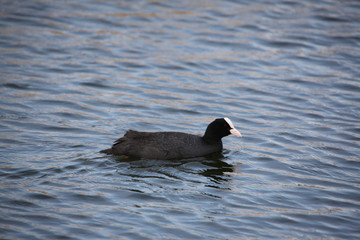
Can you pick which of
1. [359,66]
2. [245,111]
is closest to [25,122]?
[245,111]

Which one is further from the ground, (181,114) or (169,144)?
(181,114)

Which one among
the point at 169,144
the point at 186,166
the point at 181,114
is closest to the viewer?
the point at 186,166

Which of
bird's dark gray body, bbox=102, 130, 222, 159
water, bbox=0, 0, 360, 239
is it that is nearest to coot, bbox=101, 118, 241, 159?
bird's dark gray body, bbox=102, 130, 222, 159

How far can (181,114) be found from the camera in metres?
11.1

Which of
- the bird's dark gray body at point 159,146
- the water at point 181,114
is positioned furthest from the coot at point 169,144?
the water at point 181,114

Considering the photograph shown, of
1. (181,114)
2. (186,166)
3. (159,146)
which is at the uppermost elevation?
(181,114)

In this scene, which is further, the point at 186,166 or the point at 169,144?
the point at 169,144

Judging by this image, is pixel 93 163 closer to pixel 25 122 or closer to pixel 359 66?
pixel 25 122

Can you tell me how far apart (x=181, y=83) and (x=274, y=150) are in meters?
4.20

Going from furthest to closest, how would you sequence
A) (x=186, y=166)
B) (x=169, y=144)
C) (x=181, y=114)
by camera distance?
(x=181, y=114) → (x=169, y=144) → (x=186, y=166)

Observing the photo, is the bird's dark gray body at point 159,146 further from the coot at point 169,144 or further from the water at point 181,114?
the water at point 181,114

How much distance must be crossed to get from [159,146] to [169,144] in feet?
0.64

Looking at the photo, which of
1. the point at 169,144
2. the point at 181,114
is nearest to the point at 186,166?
the point at 169,144

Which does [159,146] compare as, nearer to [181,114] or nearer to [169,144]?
[169,144]
